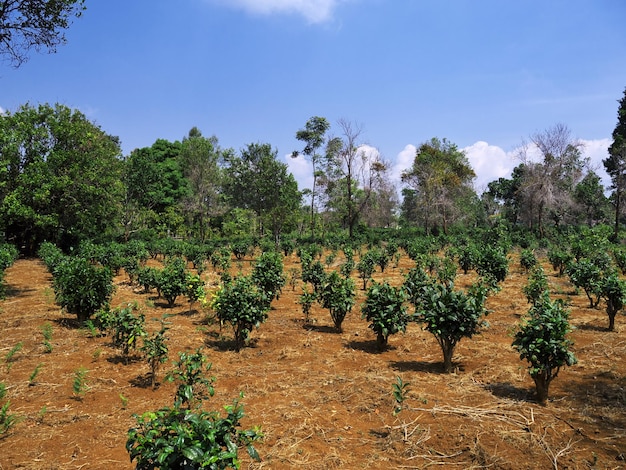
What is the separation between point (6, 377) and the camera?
6.04m

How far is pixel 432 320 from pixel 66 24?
43.1 feet

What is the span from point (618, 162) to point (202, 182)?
118 ft

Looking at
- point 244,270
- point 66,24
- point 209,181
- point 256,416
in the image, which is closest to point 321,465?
point 256,416

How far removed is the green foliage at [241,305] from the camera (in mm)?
7766

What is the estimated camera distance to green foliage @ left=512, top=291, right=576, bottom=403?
5.00 m

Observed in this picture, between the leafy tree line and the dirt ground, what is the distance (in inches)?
469

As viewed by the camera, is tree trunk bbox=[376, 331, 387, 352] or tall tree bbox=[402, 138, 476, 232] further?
tall tree bbox=[402, 138, 476, 232]

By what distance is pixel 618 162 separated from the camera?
3030cm

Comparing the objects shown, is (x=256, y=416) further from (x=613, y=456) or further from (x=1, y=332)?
(x=1, y=332)

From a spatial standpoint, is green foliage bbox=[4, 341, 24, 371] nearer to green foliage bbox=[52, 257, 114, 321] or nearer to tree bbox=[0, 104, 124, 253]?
green foliage bbox=[52, 257, 114, 321]

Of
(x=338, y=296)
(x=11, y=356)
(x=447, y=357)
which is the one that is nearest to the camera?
(x=447, y=357)

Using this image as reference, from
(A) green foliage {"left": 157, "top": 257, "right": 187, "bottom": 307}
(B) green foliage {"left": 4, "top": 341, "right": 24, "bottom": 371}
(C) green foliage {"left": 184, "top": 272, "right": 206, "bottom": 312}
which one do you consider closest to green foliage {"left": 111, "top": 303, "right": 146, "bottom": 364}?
(B) green foliage {"left": 4, "top": 341, "right": 24, "bottom": 371}

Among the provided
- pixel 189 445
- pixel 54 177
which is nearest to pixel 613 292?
pixel 189 445

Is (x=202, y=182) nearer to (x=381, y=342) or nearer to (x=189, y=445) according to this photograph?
(x=381, y=342)
